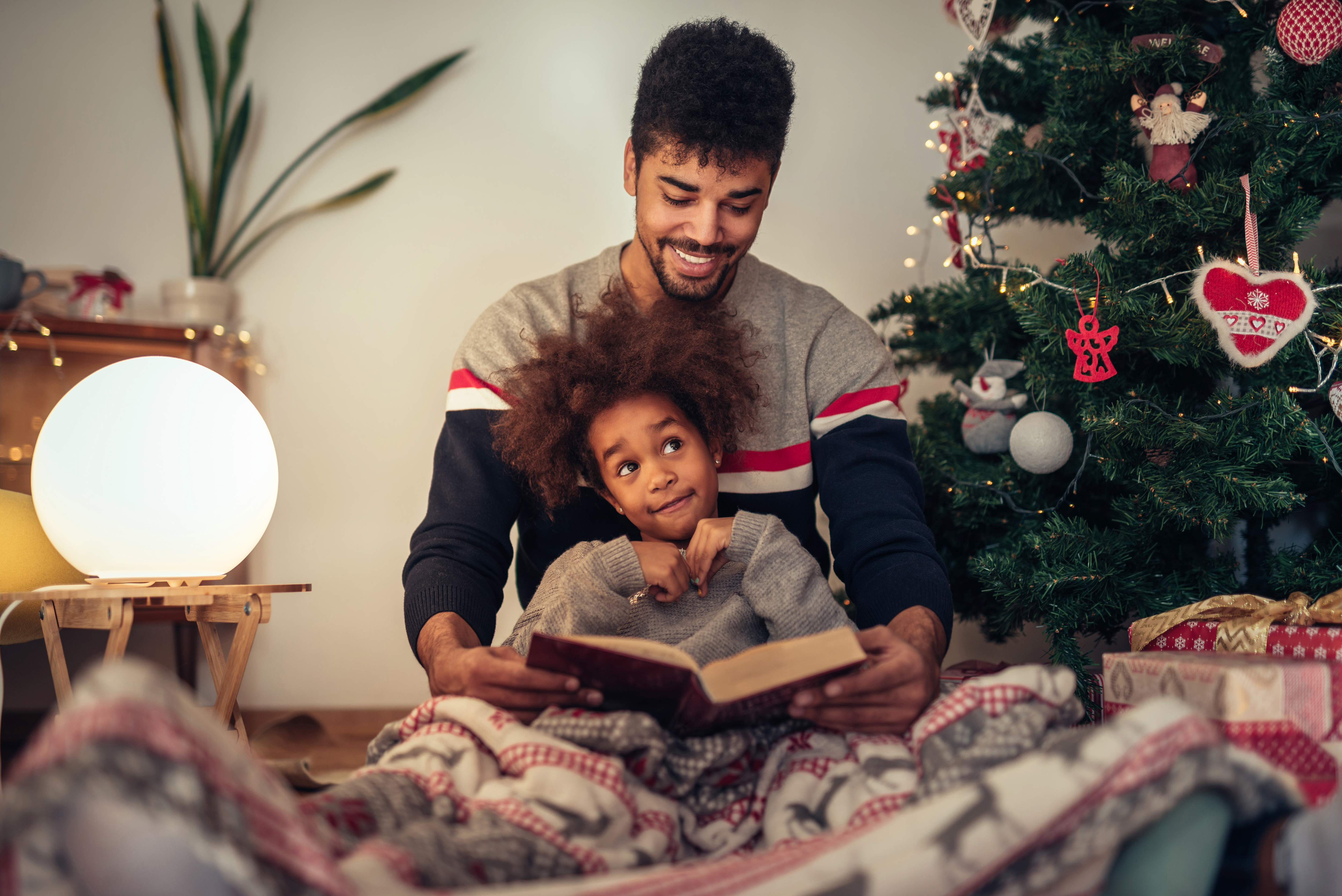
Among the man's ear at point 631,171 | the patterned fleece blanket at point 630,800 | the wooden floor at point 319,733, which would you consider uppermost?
the man's ear at point 631,171

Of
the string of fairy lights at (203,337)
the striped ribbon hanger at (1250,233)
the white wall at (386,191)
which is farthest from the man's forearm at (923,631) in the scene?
the string of fairy lights at (203,337)

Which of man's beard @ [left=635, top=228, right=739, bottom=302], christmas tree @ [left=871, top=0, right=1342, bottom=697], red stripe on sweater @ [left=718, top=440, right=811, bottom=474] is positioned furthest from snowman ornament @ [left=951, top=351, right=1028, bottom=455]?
man's beard @ [left=635, top=228, right=739, bottom=302]

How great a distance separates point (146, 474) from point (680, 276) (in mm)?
855

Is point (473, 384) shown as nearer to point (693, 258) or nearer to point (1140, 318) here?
point (693, 258)

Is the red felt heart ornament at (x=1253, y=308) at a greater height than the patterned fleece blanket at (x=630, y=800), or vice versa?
the red felt heart ornament at (x=1253, y=308)

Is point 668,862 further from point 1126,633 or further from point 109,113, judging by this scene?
point 109,113

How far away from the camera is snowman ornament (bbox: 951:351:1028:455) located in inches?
70.1

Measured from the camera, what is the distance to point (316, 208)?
2.47 meters

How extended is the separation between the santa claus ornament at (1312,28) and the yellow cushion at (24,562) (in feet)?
7.33

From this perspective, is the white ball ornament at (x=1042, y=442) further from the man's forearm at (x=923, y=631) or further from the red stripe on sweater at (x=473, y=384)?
the red stripe on sweater at (x=473, y=384)

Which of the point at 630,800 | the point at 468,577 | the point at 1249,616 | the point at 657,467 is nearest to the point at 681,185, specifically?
the point at 657,467

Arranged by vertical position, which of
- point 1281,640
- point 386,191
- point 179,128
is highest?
point 179,128

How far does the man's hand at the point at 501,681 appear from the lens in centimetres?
89

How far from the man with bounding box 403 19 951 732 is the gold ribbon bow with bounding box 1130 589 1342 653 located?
35 cm
